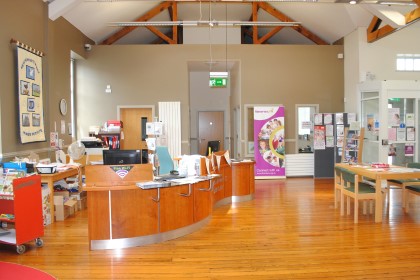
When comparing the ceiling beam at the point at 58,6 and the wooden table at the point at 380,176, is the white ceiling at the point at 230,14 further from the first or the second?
the wooden table at the point at 380,176

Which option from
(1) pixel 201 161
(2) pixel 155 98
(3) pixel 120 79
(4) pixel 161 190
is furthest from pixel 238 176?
(3) pixel 120 79

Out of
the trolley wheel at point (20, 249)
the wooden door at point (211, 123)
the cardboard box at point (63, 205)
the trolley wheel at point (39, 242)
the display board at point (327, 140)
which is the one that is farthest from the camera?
the wooden door at point (211, 123)

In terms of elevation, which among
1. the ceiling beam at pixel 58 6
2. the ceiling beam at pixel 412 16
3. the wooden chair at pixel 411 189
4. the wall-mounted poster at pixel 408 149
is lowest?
the wooden chair at pixel 411 189

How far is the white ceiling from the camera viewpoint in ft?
26.3

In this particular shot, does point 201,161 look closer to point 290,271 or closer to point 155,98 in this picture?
point 290,271

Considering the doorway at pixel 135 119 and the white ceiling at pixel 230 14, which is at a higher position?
the white ceiling at pixel 230 14

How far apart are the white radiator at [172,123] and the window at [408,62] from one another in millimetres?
5959

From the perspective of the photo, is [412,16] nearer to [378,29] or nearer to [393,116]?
[378,29]

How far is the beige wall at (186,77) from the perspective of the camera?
10.4 meters

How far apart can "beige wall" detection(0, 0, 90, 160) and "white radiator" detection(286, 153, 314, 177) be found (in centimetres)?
603

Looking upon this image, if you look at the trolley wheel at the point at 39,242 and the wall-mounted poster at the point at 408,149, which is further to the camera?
the wall-mounted poster at the point at 408,149

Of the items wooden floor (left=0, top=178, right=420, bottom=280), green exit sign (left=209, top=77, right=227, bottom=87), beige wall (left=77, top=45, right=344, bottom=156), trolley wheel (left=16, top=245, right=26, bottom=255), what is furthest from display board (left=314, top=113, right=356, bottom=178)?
trolley wheel (left=16, top=245, right=26, bottom=255)

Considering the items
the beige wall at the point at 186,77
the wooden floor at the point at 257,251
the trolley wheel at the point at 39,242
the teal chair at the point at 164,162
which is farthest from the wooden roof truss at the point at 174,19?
the trolley wheel at the point at 39,242

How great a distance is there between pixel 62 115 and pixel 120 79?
2.45m
